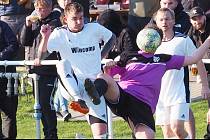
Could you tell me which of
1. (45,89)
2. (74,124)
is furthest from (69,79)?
(74,124)

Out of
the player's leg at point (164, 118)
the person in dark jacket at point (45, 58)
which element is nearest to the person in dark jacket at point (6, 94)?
the person in dark jacket at point (45, 58)

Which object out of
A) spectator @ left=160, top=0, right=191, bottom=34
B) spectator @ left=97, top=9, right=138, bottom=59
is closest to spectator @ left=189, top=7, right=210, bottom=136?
spectator @ left=160, top=0, right=191, bottom=34

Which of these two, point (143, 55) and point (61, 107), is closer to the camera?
point (143, 55)

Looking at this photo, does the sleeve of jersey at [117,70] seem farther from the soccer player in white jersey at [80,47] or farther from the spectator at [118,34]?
the spectator at [118,34]

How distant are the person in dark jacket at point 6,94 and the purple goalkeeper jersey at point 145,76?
230 centimetres

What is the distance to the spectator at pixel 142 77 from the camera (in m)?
7.73

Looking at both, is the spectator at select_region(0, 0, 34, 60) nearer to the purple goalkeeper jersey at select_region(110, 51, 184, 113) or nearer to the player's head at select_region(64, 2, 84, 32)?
the player's head at select_region(64, 2, 84, 32)

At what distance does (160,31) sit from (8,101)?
2.64 metres

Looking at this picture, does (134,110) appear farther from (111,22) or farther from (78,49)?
(111,22)

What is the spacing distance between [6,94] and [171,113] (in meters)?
2.47

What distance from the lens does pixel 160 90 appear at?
27.0 feet

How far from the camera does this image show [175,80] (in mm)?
8578

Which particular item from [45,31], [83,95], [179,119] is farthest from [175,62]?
[45,31]

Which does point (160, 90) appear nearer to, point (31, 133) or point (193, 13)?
point (193, 13)
